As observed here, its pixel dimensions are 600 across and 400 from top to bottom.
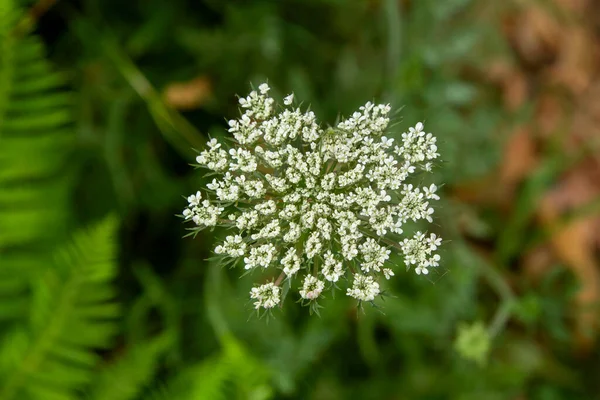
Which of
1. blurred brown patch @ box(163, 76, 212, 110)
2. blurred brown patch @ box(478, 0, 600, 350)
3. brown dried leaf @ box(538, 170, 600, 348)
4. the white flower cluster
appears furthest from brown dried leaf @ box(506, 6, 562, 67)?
the white flower cluster

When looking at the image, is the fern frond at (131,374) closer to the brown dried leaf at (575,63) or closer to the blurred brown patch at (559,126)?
the blurred brown patch at (559,126)

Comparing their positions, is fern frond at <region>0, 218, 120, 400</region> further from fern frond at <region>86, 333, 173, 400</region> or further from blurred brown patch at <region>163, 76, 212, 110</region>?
blurred brown patch at <region>163, 76, 212, 110</region>

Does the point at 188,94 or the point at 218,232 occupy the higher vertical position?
the point at 188,94

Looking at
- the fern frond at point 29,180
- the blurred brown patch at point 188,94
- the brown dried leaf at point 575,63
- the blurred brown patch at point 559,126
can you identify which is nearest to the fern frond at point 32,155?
the fern frond at point 29,180

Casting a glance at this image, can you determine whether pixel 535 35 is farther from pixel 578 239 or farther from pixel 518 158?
pixel 578 239

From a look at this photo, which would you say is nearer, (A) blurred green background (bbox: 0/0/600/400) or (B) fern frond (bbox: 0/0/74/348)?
(A) blurred green background (bbox: 0/0/600/400)

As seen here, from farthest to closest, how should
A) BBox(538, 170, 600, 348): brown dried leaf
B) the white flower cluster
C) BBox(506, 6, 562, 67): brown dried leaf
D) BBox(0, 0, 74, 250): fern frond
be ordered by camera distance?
BBox(506, 6, 562, 67): brown dried leaf < BBox(538, 170, 600, 348): brown dried leaf < BBox(0, 0, 74, 250): fern frond < the white flower cluster

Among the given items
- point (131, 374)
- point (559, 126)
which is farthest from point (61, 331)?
point (559, 126)
